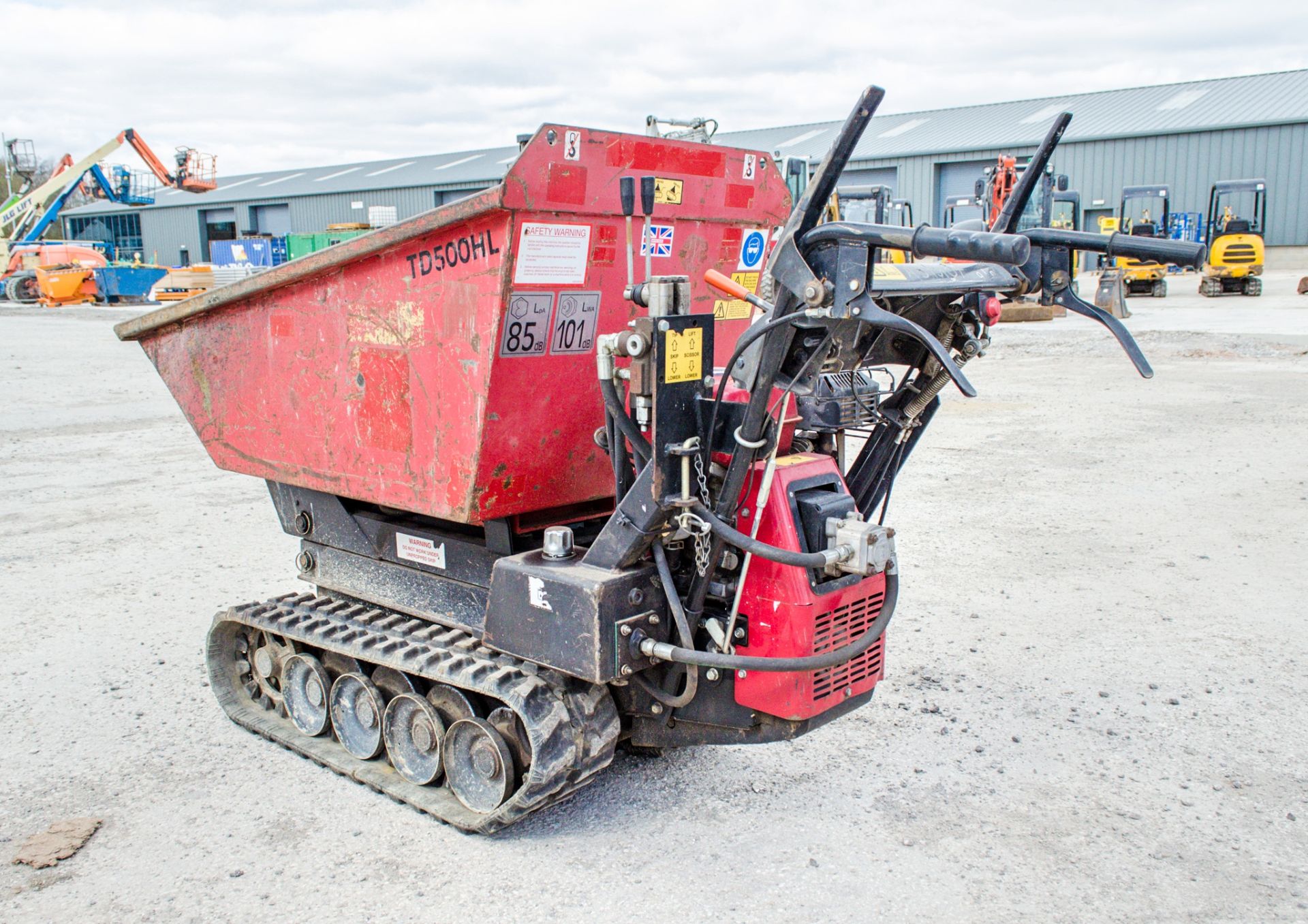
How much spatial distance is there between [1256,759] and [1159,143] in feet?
110

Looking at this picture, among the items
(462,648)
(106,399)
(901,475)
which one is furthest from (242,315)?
(106,399)

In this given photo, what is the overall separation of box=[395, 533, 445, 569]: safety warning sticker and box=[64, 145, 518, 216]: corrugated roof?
3653 centimetres

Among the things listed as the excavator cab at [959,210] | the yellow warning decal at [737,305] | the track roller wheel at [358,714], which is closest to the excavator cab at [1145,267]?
the excavator cab at [959,210]

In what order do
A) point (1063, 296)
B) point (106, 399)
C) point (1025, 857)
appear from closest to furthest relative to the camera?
point (1063, 296) → point (1025, 857) → point (106, 399)

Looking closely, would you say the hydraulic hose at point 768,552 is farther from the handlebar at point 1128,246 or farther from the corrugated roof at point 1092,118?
the corrugated roof at point 1092,118

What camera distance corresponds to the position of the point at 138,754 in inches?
151

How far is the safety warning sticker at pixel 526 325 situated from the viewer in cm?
313

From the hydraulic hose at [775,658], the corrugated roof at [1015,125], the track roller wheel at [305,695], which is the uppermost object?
the corrugated roof at [1015,125]

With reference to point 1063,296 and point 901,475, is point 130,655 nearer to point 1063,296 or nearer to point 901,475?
point 1063,296

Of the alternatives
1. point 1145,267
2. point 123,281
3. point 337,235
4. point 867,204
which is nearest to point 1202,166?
point 1145,267

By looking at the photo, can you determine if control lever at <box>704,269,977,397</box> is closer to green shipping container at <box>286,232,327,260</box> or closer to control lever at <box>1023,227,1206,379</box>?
control lever at <box>1023,227,1206,379</box>

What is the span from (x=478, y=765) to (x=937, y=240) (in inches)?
82.9

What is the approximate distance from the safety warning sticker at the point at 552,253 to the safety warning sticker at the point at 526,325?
0.05m

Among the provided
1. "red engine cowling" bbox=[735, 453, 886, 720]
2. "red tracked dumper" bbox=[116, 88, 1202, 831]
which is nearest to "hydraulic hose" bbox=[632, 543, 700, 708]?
"red tracked dumper" bbox=[116, 88, 1202, 831]
